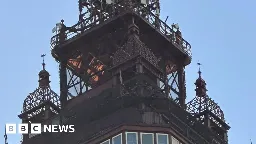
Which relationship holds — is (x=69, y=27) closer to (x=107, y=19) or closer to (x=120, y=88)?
(x=107, y=19)

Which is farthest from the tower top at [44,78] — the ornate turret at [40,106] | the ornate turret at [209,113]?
the ornate turret at [209,113]

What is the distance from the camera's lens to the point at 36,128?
464 ft

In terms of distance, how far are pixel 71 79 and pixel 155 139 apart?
2165cm

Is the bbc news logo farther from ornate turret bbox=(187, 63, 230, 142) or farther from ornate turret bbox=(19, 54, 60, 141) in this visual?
ornate turret bbox=(187, 63, 230, 142)

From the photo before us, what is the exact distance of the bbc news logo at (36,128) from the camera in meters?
138

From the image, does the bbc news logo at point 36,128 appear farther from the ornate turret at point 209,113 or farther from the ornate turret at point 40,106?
the ornate turret at point 209,113

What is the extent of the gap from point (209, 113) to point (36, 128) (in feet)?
55.0

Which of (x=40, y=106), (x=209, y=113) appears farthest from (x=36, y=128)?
(x=209, y=113)

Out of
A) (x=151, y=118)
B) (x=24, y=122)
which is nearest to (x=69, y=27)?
(x=24, y=122)

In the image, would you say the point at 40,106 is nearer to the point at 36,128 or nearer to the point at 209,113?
the point at 36,128

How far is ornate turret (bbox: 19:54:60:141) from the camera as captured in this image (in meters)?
144

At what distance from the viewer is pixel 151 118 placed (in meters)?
133

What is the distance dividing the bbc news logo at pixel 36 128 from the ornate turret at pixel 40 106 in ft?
4.49

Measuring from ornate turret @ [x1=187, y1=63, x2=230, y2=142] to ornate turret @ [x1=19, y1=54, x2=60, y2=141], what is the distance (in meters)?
13.1
